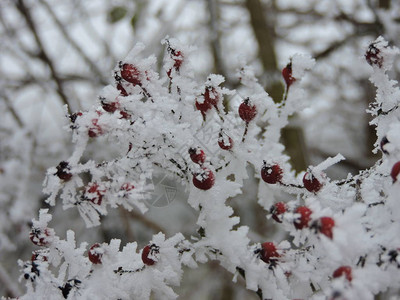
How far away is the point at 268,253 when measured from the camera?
2.68 feet

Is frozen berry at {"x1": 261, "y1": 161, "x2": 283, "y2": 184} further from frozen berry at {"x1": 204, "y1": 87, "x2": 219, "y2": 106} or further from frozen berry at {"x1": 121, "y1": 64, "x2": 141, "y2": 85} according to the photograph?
frozen berry at {"x1": 121, "y1": 64, "x2": 141, "y2": 85}

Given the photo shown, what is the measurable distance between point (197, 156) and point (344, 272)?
345mm

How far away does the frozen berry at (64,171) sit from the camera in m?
0.84

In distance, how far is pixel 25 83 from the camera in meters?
3.75

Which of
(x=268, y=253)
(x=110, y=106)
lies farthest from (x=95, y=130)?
(x=268, y=253)

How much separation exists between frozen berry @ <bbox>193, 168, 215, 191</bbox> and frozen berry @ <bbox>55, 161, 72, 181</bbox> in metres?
0.25

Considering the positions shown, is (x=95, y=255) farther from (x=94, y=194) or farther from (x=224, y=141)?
(x=224, y=141)

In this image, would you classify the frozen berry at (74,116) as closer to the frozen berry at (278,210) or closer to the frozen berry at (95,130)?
the frozen berry at (95,130)

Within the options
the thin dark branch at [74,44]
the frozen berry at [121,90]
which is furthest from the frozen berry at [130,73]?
the thin dark branch at [74,44]

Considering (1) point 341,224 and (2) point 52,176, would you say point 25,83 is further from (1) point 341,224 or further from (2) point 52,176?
(1) point 341,224

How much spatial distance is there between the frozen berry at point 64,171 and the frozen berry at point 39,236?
0.13 m

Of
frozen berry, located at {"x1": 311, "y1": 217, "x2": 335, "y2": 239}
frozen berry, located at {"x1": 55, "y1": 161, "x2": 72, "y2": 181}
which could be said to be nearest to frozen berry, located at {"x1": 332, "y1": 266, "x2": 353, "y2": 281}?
frozen berry, located at {"x1": 311, "y1": 217, "x2": 335, "y2": 239}

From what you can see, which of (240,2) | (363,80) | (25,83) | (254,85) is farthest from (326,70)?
(254,85)

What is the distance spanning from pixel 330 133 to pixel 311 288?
6.70m
